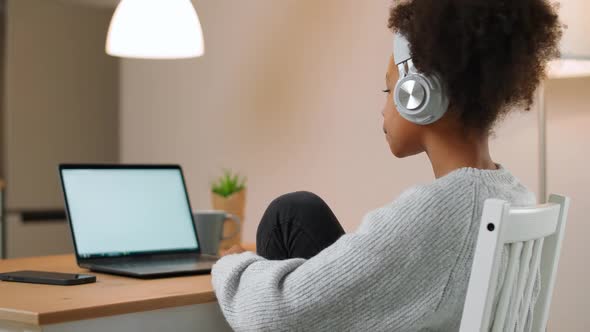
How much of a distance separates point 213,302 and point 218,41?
89.5 inches

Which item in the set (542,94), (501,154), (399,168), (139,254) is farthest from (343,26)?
(139,254)

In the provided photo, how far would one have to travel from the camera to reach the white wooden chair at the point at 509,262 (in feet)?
3.22

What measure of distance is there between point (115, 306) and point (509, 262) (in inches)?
21.2

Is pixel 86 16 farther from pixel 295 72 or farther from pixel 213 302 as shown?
pixel 213 302

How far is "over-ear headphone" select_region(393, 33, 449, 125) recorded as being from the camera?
1196mm

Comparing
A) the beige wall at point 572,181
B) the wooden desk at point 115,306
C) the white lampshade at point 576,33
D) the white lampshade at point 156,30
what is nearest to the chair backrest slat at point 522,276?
the wooden desk at point 115,306

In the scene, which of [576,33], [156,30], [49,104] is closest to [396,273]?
[576,33]

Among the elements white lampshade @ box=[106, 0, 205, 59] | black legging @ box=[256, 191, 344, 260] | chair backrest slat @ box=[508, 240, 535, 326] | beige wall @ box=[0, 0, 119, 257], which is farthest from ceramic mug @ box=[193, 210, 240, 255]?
beige wall @ box=[0, 0, 119, 257]

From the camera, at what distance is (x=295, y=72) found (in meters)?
3.18

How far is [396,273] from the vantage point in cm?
111

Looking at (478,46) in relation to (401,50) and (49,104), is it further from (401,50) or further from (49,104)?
(49,104)

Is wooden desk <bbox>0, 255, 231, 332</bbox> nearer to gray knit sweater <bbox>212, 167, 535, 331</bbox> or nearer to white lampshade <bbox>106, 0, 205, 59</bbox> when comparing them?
gray knit sweater <bbox>212, 167, 535, 331</bbox>

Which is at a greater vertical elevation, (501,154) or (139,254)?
(501,154)

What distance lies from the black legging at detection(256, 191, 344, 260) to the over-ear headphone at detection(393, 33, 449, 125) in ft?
0.73
